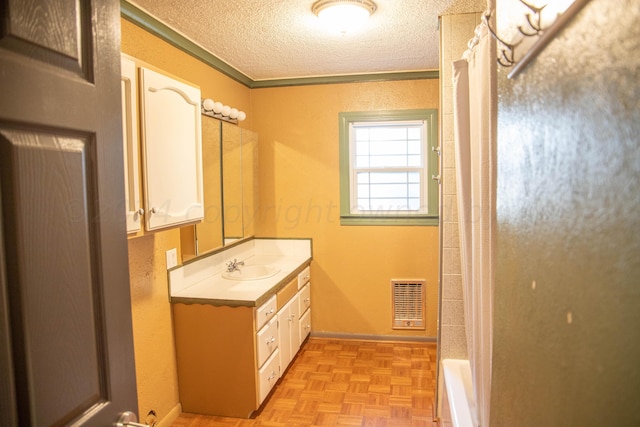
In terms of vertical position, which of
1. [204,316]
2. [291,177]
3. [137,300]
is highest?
[291,177]

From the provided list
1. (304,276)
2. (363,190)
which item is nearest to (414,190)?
(363,190)

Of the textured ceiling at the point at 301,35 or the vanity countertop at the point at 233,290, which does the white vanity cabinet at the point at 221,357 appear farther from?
the textured ceiling at the point at 301,35

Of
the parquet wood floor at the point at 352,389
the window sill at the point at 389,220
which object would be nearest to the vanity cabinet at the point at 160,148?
the parquet wood floor at the point at 352,389

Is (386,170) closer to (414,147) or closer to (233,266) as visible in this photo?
(414,147)

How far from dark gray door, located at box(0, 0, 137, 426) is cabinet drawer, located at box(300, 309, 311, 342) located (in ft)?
8.88

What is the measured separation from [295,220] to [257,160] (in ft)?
2.20

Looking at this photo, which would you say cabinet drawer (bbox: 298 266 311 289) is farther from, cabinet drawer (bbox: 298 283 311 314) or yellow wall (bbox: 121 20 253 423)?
yellow wall (bbox: 121 20 253 423)

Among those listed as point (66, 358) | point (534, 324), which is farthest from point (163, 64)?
point (534, 324)

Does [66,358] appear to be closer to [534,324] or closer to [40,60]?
[40,60]

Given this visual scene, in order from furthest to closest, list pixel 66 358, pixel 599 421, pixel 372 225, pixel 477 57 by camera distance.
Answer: pixel 372 225
pixel 477 57
pixel 66 358
pixel 599 421

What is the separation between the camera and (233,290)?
2.91 metres

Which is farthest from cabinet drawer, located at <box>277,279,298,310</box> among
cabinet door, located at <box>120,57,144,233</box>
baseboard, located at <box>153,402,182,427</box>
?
cabinet door, located at <box>120,57,144,233</box>

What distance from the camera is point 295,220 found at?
4180 millimetres

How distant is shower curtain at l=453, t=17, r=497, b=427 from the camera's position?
4.51 feet
